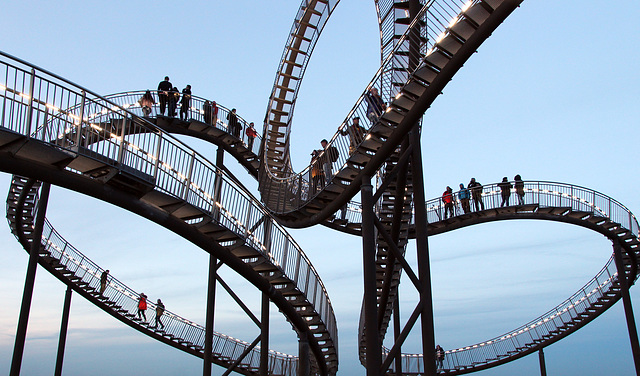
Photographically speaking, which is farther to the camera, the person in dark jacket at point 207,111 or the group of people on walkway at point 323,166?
the person in dark jacket at point 207,111

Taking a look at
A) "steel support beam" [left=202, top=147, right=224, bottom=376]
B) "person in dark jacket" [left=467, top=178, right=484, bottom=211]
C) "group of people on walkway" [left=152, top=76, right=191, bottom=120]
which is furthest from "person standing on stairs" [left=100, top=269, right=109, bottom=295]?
"person in dark jacket" [left=467, top=178, right=484, bottom=211]

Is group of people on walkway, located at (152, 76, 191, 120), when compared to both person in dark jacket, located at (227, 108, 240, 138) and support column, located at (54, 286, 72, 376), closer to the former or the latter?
person in dark jacket, located at (227, 108, 240, 138)

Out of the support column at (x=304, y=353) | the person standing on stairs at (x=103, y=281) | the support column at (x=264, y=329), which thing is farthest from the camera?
the person standing on stairs at (x=103, y=281)

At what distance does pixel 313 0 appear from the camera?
18484mm

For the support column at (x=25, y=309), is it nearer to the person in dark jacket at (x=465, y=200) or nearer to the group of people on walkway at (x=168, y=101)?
the group of people on walkway at (x=168, y=101)

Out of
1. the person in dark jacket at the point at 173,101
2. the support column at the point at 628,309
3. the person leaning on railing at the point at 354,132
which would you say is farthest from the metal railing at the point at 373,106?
the support column at the point at 628,309

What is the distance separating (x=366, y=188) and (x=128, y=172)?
4.77 m

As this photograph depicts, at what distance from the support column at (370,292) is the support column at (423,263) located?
106 centimetres

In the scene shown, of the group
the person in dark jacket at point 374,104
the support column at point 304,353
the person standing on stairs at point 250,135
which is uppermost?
the person standing on stairs at point 250,135

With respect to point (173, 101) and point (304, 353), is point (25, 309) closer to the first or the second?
point (304, 353)

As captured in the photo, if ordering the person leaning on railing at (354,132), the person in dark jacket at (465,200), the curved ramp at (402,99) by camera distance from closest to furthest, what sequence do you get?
the curved ramp at (402,99), the person leaning on railing at (354,132), the person in dark jacket at (465,200)

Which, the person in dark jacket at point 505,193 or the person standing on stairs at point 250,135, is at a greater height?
the person standing on stairs at point 250,135

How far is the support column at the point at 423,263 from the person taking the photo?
36.7ft

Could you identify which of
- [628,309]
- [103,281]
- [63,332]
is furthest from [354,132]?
[628,309]
